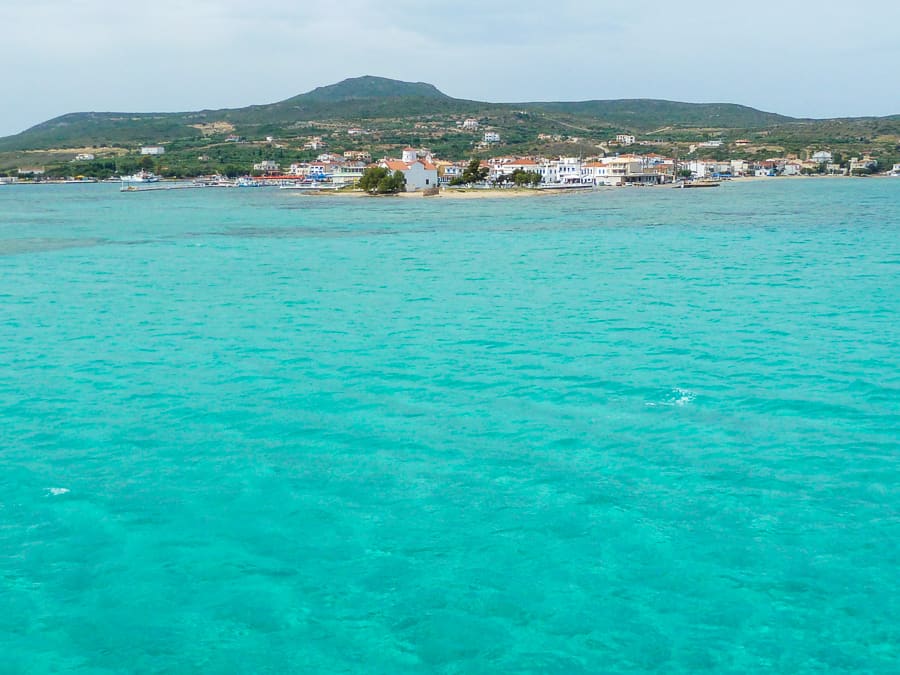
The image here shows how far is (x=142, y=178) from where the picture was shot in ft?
507

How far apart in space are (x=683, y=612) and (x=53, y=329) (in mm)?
18570

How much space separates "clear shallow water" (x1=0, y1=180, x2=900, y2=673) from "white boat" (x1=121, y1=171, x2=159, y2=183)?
13790 cm

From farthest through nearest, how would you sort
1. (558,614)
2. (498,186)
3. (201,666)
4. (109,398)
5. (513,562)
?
(498,186)
(109,398)
(513,562)
(558,614)
(201,666)

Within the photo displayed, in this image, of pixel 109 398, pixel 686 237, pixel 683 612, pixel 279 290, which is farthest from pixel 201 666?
pixel 686 237

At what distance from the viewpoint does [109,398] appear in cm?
1507

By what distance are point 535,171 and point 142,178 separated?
2920 inches

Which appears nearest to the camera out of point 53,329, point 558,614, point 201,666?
point 201,666

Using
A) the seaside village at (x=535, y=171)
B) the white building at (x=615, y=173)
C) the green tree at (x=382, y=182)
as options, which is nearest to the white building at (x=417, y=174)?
the seaside village at (x=535, y=171)

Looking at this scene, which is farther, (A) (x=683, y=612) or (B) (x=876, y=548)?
Answer: (B) (x=876, y=548)

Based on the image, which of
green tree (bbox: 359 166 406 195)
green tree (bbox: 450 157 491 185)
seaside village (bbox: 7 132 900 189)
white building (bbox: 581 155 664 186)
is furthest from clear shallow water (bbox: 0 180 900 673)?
white building (bbox: 581 155 664 186)

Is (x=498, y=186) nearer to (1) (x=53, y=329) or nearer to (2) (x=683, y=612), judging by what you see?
(1) (x=53, y=329)

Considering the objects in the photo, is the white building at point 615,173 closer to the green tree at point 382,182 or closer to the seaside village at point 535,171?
the seaside village at point 535,171

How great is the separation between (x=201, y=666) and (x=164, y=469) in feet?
15.6

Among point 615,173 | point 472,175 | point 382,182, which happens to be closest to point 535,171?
point 615,173
